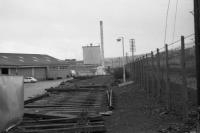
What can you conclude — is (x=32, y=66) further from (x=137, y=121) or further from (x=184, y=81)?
(x=184, y=81)

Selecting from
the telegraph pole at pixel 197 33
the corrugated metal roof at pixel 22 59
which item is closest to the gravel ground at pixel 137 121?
the telegraph pole at pixel 197 33

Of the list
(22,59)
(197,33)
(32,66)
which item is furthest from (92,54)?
(197,33)

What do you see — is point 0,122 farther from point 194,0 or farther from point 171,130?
point 194,0

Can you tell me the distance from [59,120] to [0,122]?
9.97 feet

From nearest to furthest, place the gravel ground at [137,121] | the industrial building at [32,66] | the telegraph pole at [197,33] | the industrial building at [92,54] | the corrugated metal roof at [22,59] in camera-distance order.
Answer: the gravel ground at [137,121]
the telegraph pole at [197,33]
the industrial building at [32,66]
the corrugated metal roof at [22,59]
the industrial building at [92,54]

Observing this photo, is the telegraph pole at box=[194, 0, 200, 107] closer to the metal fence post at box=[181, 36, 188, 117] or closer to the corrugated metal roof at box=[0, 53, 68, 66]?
the metal fence post at box=[181, 36, 188, 117]

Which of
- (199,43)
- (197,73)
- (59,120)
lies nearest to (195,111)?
(197,73)

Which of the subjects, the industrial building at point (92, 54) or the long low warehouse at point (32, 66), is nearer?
the long low warehouse at point (32, 66)

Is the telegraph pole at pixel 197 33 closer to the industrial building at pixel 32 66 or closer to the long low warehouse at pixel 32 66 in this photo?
the long low warehouse at pixel 32 66

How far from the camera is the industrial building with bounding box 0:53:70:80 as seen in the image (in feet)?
232

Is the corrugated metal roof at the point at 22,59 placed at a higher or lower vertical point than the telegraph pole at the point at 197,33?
higher

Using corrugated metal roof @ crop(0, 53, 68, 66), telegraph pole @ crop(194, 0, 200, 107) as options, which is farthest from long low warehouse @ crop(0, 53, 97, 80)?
telegraph pole @ crop(194, 0, 200, 107)

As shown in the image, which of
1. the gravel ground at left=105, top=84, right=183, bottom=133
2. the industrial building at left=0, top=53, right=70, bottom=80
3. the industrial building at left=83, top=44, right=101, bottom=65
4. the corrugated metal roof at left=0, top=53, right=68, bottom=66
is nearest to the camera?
the gravel ground at left=105, top=84, right=183, bottom=133

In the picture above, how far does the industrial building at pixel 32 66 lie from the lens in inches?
2778
